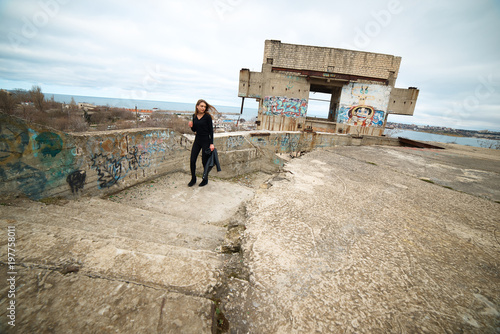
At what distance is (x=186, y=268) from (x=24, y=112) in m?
42.6

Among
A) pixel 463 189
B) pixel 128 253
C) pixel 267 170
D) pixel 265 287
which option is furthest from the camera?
pixel 267 170

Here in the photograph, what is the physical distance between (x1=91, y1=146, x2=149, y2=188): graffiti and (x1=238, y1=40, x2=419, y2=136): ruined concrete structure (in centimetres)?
1183

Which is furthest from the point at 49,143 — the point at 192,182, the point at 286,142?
the point at 286,142

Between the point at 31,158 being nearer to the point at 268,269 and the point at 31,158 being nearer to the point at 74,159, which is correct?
the point at 74,159

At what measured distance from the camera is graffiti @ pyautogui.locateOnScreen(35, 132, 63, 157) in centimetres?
243

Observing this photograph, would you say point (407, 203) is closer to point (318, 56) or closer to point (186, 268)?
point (186, 268)

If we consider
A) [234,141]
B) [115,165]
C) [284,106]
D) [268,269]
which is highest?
[284,106]

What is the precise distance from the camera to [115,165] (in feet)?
11.0

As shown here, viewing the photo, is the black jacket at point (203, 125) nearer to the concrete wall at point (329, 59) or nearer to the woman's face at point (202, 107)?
the woman's face at point (202, 107)

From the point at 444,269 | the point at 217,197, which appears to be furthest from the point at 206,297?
the point at 217,197

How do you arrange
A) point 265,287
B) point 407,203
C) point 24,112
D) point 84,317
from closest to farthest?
point 84,317 < point 265,287 < point 407,203 < point 24,112

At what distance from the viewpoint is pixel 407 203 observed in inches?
109

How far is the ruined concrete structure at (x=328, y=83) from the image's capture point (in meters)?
13.9

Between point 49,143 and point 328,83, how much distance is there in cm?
1605
